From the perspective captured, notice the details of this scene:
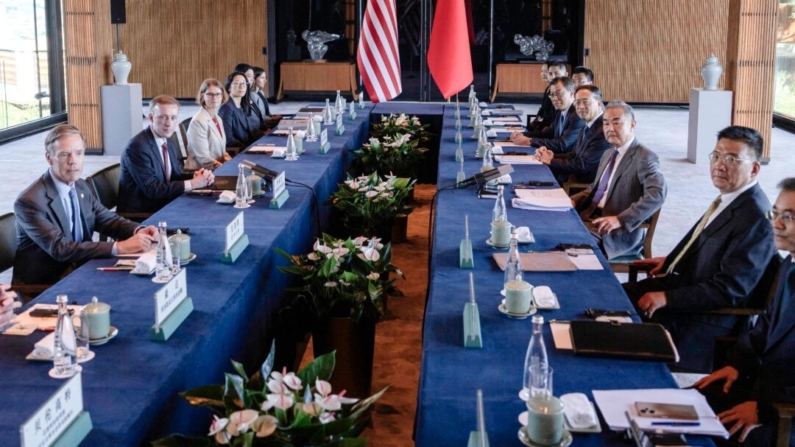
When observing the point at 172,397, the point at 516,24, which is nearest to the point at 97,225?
the point at 172,397

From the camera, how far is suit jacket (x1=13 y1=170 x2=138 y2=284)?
4.16m

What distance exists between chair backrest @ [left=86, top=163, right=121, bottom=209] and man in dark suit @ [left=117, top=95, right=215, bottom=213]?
0.17 ft

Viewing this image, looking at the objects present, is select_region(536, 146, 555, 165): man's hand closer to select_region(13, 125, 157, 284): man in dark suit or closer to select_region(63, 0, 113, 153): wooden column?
select_region(13, 125, 157, 284): man in dark suit

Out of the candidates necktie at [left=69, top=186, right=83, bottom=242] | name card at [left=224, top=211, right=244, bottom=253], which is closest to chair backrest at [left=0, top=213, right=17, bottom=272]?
necktie at [left=69, top=186, right=83, bottom=242]

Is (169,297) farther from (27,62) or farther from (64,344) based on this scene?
(27,62)

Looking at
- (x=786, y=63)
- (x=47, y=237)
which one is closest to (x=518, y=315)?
(x=47, y=237)

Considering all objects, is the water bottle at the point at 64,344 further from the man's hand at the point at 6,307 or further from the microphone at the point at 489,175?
the microphone at the point at 489,175

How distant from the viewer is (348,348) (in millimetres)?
4168

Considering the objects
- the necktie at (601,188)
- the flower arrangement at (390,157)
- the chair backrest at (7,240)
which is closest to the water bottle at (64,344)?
the chair backrest at (7,240)

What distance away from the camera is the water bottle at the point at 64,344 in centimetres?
266

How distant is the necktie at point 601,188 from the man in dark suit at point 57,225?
8.84 feet

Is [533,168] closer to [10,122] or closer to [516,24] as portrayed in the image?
[10,122]

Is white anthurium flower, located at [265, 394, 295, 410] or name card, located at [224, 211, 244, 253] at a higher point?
name card, located at [224, 211, 244, 253]

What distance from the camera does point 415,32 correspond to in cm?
1847
